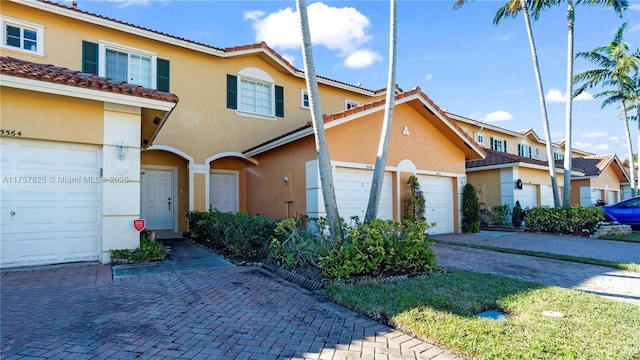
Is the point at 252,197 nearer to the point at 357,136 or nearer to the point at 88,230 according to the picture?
the point at 357,136

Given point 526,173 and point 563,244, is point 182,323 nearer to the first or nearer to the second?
point 563,244

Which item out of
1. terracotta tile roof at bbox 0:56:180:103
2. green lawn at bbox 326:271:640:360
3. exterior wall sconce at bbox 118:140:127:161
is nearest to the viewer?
green lawn at bbox 326:271:640:360

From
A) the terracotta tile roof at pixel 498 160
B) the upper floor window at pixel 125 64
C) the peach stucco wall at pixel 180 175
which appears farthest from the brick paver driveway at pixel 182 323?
the terracotta tile roof at pixel 498 160

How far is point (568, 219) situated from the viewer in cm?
1391

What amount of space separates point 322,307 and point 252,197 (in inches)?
399

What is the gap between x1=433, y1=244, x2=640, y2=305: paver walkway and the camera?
580 centimetres

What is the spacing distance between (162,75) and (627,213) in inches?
809

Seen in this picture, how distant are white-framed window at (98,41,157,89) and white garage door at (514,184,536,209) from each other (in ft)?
55.9

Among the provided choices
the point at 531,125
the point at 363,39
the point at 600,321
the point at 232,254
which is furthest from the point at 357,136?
the point at 531,125

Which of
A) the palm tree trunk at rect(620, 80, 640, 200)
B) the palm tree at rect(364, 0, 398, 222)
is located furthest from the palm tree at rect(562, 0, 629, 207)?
the palm tree at rect(364, 0, 398, 222)

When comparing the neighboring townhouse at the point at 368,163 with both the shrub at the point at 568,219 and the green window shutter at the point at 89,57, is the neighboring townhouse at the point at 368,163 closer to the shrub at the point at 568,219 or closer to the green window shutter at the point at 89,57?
the shrub at the point at 568,219

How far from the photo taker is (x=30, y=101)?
6.73 m

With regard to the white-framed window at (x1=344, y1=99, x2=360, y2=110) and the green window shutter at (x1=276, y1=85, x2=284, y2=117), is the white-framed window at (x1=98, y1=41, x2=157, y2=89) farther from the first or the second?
the white-framed window at (x1=344, y1=99, x2=360, y2=110)

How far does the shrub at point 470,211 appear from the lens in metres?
14.2
